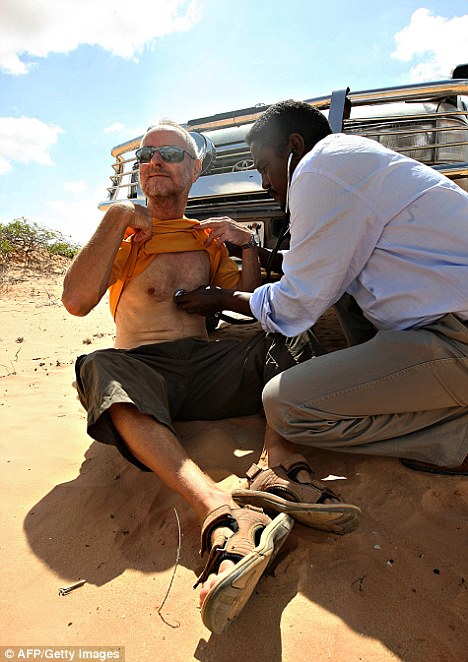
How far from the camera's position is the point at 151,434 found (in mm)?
2010

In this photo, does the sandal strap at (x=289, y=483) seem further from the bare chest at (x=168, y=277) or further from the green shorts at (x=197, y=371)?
the bare chest at (x=168, y=277)

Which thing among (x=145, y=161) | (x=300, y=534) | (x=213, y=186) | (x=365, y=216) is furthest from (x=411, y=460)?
(x=213, y=186)

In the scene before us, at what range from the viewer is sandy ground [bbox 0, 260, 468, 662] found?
4.52 feet

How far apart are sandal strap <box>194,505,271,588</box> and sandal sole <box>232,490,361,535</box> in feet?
0.13

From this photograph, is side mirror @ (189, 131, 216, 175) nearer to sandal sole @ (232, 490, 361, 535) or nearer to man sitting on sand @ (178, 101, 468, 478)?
man sitting on sand @ (178, 101, 468, 478)

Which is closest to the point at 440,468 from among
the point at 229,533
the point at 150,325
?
the point at 229,533

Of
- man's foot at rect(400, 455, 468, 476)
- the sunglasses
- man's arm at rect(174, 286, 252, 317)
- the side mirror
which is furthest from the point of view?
the side mirror

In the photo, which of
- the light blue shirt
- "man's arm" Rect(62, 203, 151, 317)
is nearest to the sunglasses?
"man's arm" Rect(62, 203, 151, 317)

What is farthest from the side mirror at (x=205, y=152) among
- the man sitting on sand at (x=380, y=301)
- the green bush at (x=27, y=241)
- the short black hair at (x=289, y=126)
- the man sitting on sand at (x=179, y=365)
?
the green bush at (x=27, y=241)

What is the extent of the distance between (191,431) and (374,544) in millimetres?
1167

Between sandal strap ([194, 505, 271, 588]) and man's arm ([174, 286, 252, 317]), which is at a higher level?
man's arm ([174, 286, 252, 317])

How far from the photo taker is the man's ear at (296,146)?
2.20 meters

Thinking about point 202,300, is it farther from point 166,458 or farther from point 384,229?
point 384,229

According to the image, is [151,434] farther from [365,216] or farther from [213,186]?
[213,186]
